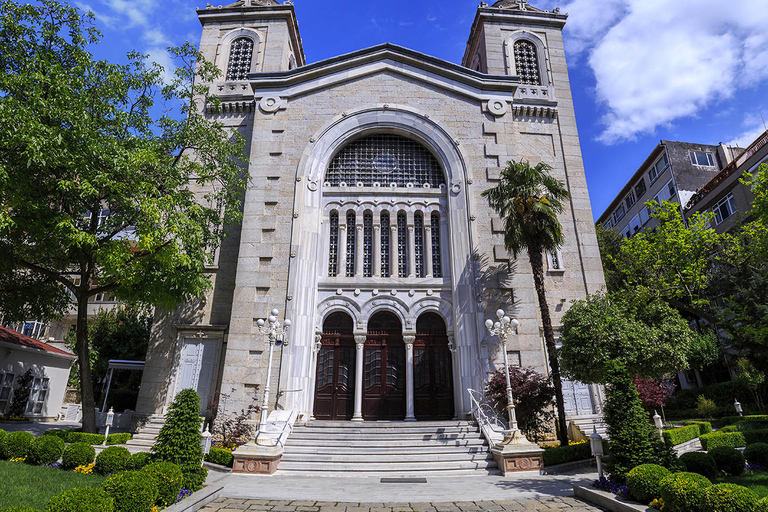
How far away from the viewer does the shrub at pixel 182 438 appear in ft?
32.0

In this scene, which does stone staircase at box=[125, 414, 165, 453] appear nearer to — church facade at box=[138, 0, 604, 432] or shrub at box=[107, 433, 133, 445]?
shrub at box=[107, 433, 133, 445]

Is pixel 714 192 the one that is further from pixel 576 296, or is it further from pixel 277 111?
pixel 277 111

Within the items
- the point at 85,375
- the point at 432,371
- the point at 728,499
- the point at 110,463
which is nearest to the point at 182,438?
the point at 110,463

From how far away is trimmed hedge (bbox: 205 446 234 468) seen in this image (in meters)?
13.8

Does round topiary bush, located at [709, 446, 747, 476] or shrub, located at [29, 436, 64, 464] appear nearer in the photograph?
round topiary bush, located at [709, 446, 747, 476]

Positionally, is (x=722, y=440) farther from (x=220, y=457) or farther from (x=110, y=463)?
(x=110, y=463)

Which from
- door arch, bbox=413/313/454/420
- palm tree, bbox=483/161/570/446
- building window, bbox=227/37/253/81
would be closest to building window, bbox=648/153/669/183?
palm tree, bbox=483/161/570/446

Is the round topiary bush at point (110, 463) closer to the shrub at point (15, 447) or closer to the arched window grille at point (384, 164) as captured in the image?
the shrub at point (15, 447)

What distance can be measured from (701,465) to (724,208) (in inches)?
1178

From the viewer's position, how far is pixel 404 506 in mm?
9352

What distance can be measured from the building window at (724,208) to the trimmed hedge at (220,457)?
119 ft

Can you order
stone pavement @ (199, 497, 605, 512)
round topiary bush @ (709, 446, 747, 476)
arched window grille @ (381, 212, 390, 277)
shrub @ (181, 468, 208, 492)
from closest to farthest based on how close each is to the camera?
1. stone pavement @ (199, 497, 605, 512)
2. shrub @ (181, 468, 208, 492)
3. round topiary bush @ (709, 446, 747, 476)
4. arched window grille @ (381, 212, 390, 277)

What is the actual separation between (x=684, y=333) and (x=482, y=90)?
48.4 feet

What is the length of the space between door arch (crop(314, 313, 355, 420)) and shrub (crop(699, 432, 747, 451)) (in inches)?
512
